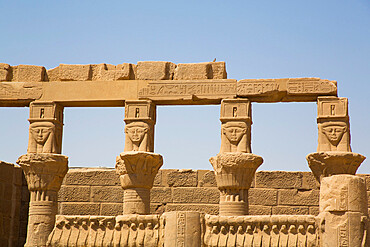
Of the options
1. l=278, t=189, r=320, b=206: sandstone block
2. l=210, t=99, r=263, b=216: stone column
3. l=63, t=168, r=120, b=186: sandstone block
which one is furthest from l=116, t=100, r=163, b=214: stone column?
l=278, t=189, r=320, b=206: sandstone block

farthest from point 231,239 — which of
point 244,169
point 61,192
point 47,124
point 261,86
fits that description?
point 61,192

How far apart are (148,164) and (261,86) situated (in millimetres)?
2519

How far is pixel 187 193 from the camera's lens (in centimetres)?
1672

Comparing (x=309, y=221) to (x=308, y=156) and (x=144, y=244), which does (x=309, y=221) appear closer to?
(x=144, y=244)

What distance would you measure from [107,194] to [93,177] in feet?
1.62

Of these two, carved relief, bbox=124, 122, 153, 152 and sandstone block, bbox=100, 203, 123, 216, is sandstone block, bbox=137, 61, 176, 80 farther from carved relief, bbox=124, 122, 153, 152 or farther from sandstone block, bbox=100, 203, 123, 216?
sandstone block, bbox=100, 203, 123, 216

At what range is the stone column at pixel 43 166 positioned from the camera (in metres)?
14.2

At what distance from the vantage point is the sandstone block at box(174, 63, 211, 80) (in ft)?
47.2

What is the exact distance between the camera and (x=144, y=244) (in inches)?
436

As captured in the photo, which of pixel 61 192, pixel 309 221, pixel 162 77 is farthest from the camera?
pixel 61 192

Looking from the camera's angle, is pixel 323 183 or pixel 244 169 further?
pixel 244 169

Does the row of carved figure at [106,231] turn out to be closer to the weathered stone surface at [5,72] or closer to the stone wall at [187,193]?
the weathered stone surface at [5,72]

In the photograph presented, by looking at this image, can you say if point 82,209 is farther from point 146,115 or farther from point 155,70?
point 155,70

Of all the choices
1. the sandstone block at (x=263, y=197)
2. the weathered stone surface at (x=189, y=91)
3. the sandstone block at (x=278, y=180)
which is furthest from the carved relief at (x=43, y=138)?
the sandstone block at (x=278, y=180)
